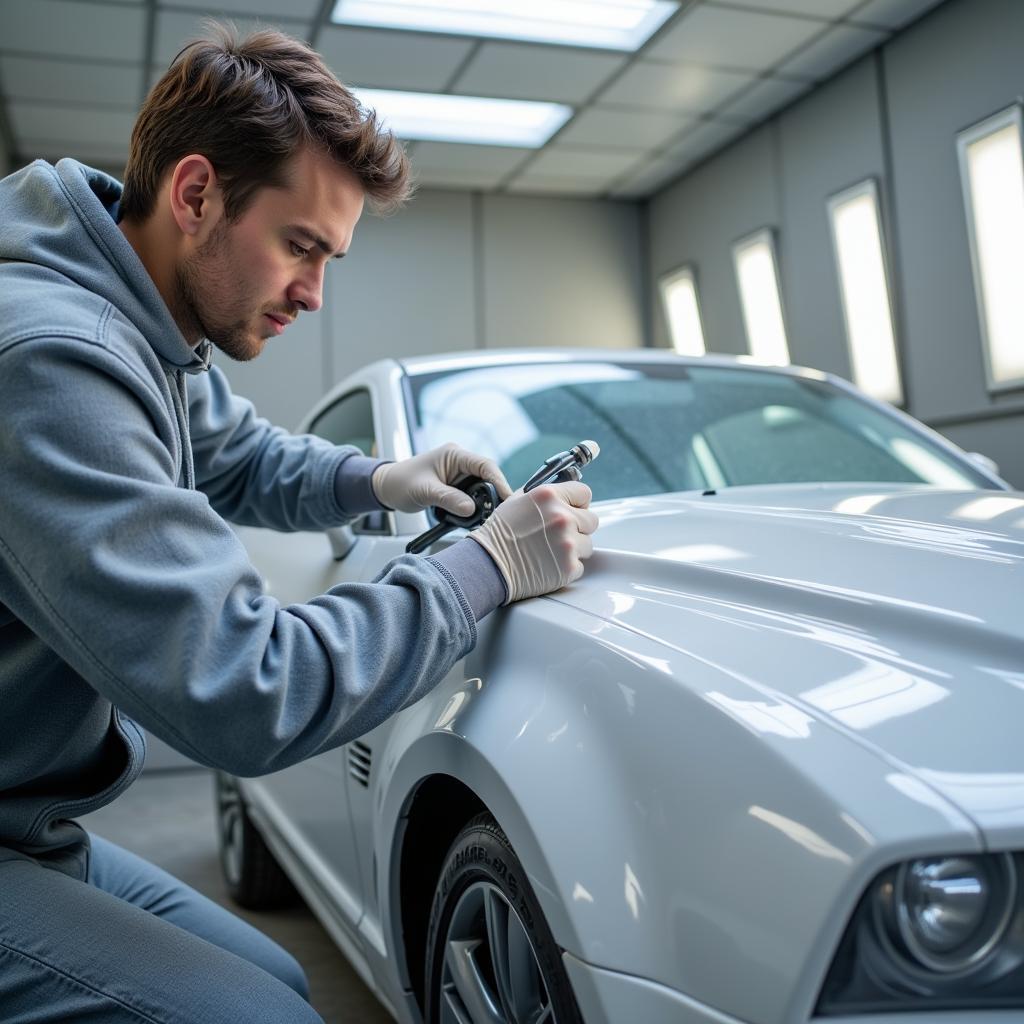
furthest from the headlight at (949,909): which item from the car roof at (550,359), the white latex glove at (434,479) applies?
the car roof at (550,359)

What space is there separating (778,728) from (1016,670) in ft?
0.71

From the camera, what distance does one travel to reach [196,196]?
1173 millimetres

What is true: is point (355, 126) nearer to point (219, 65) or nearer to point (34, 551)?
point (219, 65)

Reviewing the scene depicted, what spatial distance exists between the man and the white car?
6.0 inches

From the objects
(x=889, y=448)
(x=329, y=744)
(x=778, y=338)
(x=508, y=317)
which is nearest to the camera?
(x=329, y=744)

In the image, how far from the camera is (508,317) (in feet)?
27.2

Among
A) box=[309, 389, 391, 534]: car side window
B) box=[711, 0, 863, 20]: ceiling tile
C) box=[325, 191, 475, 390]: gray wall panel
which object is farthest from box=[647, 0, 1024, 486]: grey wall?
box=[309, 389, 391, 534]: car side window

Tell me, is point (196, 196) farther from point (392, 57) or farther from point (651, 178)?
point (651, 178)

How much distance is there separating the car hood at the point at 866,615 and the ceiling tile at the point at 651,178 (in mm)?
6876

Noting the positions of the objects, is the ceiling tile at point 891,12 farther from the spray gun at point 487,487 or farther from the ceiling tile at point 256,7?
the spray gun at point 487,487

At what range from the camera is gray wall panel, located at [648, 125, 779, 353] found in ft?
23.1

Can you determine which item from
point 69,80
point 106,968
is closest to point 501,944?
point 106,968

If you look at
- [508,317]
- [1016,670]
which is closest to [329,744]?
[1016,670]

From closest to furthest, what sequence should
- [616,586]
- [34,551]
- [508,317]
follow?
[34,551] < [616,586] < [508,317]
